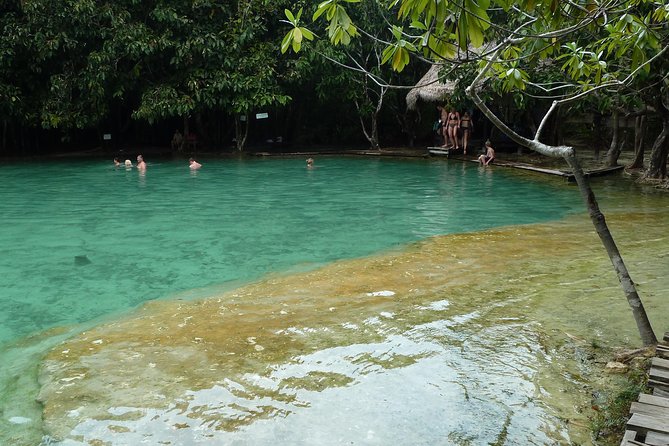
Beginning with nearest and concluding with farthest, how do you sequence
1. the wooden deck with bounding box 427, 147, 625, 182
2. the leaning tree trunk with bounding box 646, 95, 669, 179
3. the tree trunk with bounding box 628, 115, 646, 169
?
the leaning tree trunk with bounding box 646, 95, 669, 179 < the wooden deck with bounding box 427, 147, 625, 182 < the tree trunk with bounding box 628, 115, 646, 169

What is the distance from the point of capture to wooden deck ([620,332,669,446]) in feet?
9.67

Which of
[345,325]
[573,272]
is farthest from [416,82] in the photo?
[345,325]

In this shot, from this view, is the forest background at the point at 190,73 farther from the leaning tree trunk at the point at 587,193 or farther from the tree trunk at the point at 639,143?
the leaning tree trunk at the point at 587,193

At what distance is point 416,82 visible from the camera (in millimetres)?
20000

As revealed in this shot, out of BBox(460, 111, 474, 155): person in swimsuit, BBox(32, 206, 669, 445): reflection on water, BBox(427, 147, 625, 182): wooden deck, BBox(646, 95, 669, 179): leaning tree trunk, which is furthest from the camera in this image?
BBox(460, 111, 474, 155): person in swimsuit

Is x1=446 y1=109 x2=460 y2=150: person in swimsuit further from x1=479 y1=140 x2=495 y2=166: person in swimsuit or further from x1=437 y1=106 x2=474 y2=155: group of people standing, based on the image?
x1=479 y1=140 x2=495 y2=166: person in swimsuit

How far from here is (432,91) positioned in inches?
693

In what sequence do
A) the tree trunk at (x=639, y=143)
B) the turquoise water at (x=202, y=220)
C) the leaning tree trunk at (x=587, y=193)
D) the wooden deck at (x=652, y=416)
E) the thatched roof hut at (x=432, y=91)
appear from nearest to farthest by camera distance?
the wooden deck at (x=652, y=416), the leaning tree trunk at (x=587, y=193), the turquoise water at (x=202, y=220), the tree trunk at (x=639, y=143), the thatched roof hut at (x=432, y=91)

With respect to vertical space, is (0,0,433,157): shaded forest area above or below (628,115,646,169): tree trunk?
above

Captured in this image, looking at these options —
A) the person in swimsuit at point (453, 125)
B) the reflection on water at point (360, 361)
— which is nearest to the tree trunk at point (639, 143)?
the person in swimsuit at point (453, 125)

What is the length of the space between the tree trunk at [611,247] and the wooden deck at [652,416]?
2.21 feet

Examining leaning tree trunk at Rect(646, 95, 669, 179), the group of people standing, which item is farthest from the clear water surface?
leaning tree trunk at Rect(646, 95, 669, 179)

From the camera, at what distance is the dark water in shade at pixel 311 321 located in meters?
3.76

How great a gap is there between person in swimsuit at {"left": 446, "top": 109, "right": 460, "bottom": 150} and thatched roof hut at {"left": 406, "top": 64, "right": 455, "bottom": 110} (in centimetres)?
51
